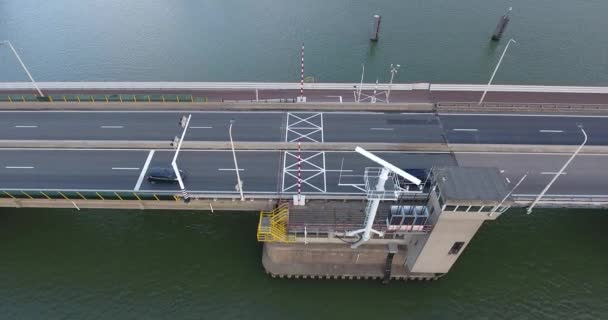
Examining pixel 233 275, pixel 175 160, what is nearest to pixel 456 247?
pixel 233 275

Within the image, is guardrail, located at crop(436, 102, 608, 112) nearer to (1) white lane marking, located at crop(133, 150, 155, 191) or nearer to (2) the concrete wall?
(2) the concrete wall

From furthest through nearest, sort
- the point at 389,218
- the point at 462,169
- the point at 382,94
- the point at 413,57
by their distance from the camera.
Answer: the point at 413,57 → the point at 382,94 → the point at 389,218 → the point at 462,169

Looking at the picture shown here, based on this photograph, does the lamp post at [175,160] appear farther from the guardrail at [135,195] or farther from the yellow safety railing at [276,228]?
the yellow safety railing at [276,228]

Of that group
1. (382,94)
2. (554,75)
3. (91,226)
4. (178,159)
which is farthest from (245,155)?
(554,75)

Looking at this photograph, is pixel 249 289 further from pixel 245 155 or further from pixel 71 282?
pixel 71 282

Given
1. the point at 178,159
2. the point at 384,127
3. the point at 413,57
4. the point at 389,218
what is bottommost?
the point at 389,218

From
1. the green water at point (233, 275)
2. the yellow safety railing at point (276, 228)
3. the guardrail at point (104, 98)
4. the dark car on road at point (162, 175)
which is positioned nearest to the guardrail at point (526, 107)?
the green water at point (233, 275)
